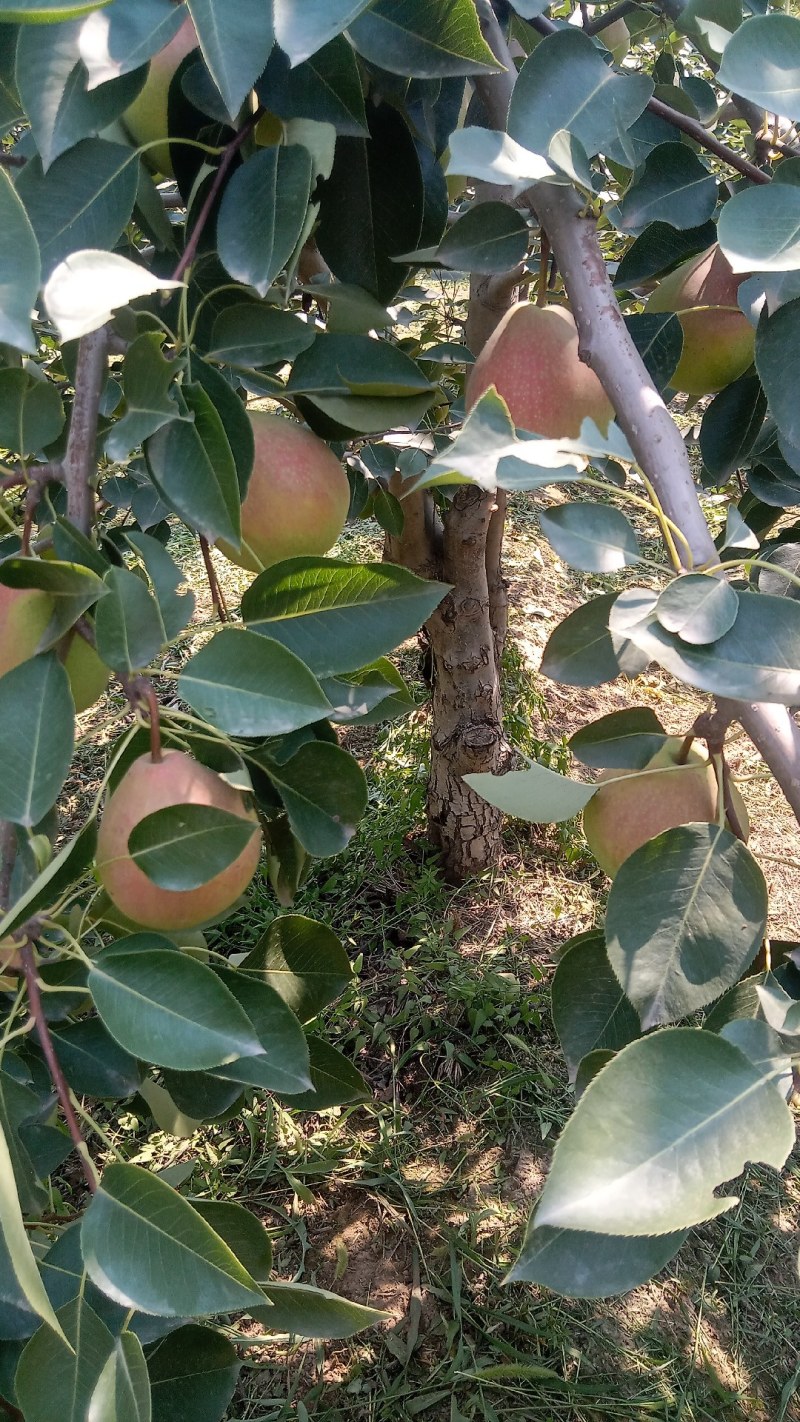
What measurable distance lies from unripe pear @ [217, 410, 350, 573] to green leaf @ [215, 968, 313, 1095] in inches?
9.7

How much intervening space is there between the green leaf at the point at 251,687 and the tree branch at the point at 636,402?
192 mm

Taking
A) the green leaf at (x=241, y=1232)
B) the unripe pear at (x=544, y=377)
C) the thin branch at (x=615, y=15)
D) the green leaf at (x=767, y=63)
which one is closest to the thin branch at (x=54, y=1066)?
the green leaf at (x=241, y=1232)

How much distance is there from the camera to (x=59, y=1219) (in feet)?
2.20

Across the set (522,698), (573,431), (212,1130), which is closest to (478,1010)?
(212,1130)

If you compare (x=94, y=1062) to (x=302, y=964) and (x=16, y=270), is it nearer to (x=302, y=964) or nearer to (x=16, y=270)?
(x=302, y=964)

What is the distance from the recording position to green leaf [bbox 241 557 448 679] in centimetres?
51

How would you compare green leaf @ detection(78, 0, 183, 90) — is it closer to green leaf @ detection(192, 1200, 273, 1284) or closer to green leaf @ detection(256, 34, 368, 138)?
green leaf @ detection(256, 34, 368, 138)

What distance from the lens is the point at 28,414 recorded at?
56cm

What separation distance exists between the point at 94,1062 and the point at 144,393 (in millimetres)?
393

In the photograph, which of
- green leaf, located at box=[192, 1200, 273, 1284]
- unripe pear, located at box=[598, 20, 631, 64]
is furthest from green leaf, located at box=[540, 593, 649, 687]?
unripe pear, located at box=[598, 20, 631, 64]

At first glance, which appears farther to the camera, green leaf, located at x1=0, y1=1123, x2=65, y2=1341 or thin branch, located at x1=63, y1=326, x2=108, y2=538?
thin branch, located at x1=63, y1=326, x2=108, y2=538

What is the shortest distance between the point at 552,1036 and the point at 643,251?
1238 mm

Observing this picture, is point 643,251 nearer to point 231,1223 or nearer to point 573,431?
point 573,431

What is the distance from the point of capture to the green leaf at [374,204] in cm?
59
